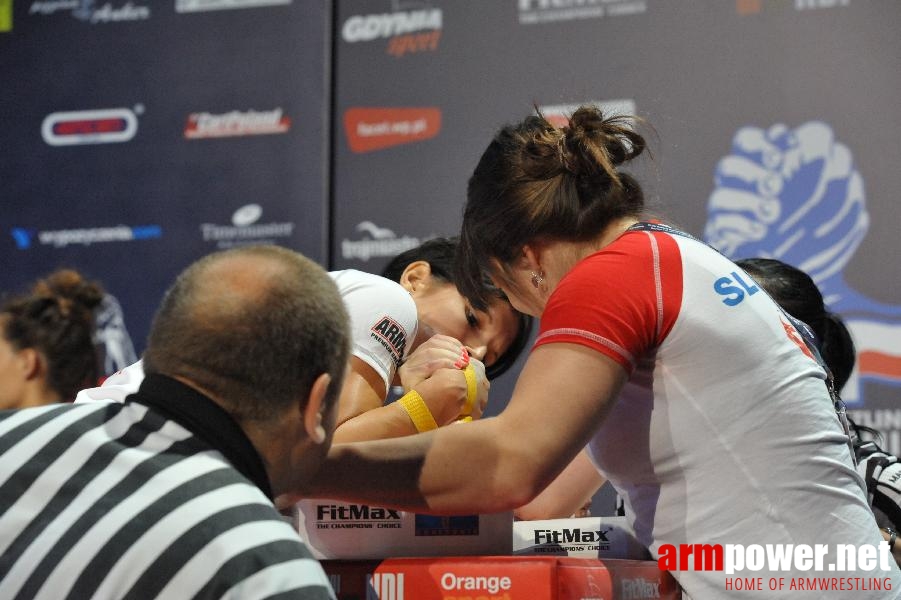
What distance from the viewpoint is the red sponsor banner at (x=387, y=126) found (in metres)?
3.43

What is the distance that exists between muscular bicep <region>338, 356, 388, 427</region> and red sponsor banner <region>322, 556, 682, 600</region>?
0.43 metres

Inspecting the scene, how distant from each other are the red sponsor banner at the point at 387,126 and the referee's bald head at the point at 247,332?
2.56 metres

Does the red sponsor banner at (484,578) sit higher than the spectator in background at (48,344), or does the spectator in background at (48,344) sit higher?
the red sponsor banner at (484,578)

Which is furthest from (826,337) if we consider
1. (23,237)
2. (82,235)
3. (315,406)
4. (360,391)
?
(23,237)

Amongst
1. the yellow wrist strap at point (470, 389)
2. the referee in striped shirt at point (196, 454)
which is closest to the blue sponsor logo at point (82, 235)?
the yellow wrist strap at point (470, 389)

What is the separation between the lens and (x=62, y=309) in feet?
10.5

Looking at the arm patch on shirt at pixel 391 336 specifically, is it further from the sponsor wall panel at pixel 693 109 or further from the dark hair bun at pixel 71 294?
the dark hair bun at pixel 71 294

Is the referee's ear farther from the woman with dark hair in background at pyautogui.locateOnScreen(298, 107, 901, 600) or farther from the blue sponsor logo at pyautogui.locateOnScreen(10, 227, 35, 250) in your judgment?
the blue sponsor logo at pyautogui.locateOnScreen(10, 227, 35, 250)

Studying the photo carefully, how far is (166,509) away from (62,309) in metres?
2.60

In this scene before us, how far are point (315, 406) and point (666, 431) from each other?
0.49 m

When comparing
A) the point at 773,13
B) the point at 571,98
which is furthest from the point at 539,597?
the point at 773,13

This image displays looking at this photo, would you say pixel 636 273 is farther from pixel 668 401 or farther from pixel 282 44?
pixel 282 44

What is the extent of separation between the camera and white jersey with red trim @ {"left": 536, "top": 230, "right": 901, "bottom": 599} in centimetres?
120

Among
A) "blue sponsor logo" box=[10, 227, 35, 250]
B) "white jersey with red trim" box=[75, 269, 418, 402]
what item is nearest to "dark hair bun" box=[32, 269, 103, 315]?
"blue sponsor logo" box=[10, 227, 35, 250]
